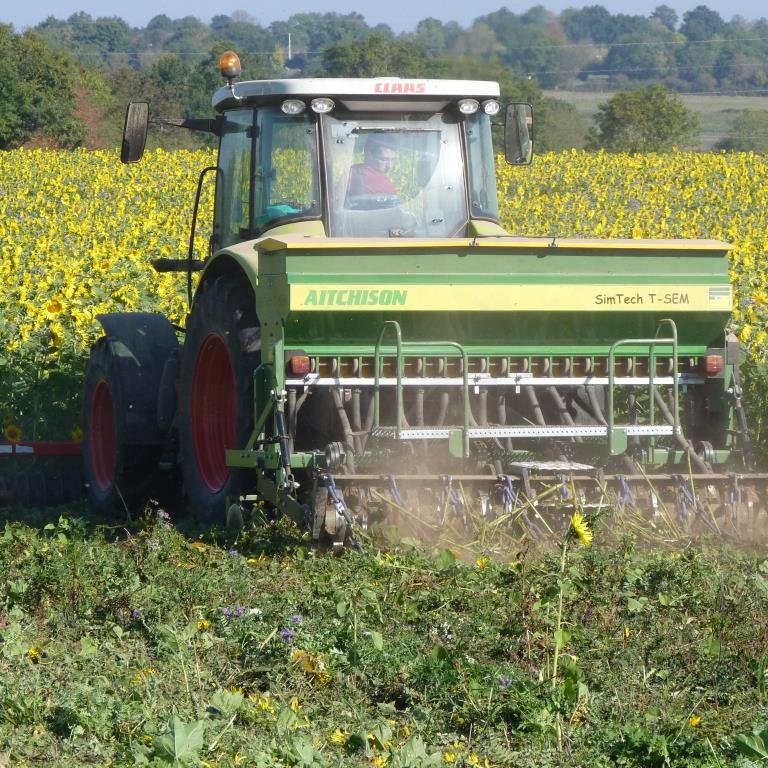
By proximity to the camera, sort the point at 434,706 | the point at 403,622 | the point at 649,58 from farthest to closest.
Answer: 1. the point at 649,58
2. the point at 403,622
3. the point at 434,706

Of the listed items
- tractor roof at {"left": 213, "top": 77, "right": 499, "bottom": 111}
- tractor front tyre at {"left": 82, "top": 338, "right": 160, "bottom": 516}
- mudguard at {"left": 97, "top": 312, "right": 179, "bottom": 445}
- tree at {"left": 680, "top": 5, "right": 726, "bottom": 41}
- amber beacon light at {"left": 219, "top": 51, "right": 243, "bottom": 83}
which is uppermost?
tree at {"left": 680, "top": 5, "right": 726, "bottom": 41}

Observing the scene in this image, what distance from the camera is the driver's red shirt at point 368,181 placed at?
274 inches

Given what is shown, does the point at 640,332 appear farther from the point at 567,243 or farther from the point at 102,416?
the point at 102,416

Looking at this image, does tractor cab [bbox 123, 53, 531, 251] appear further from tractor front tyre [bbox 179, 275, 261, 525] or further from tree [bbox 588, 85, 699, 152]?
tree [bbox 588, 85, 699, 152]

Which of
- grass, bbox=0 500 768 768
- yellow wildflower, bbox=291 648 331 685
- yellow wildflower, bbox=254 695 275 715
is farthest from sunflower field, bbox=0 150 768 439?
yellow wildflower, bbox=254 695 275 715

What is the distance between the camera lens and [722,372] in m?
6.71

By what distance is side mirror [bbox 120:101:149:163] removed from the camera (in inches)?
264

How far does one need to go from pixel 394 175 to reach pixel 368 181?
0.14 m

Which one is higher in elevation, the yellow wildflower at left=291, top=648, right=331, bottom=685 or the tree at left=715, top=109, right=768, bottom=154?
the tree at left=715, top=109, right=768, bottom=154

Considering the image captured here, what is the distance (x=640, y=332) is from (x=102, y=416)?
3.35 m

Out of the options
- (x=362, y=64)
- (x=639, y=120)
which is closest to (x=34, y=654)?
(x=362, y=64)

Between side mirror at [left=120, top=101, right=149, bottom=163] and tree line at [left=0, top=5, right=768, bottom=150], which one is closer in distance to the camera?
side mirror at [left=120, top=101, right=149, bottom=163]

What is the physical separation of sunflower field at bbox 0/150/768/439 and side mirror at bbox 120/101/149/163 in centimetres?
261

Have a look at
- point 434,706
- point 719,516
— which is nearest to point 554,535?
point 719,516
